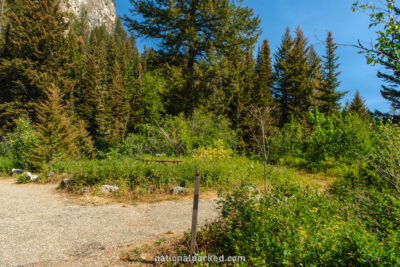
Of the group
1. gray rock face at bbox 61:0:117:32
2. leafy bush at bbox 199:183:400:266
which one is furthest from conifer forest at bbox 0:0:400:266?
gray rock face at bbox 61:0:117:32

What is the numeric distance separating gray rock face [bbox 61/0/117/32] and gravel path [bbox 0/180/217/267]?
9851 cm

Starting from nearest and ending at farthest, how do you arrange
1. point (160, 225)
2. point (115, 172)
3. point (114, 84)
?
point (160, 225) → point (115, 172) → point (114, 84)

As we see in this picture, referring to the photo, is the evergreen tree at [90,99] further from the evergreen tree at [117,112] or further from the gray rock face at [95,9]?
the gray rock face at [95,9]

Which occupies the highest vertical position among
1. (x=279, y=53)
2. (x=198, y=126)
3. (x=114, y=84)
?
(x=279, y=53)

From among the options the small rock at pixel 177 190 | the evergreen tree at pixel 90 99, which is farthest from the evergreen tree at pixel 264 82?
the evergreen tree at pixel 90 99

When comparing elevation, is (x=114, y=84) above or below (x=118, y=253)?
above

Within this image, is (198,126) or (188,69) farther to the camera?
(188,69)

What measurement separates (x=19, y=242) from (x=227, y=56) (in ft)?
39.2

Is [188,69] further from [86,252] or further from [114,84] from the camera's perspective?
[114,84]

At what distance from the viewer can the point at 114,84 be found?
91.7ft

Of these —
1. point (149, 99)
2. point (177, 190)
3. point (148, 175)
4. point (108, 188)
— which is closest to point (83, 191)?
point (108, 188)

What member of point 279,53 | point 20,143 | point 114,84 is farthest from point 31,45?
point 279,53

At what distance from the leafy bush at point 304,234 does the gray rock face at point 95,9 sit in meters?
102

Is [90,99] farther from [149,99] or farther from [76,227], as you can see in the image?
[76,227]
